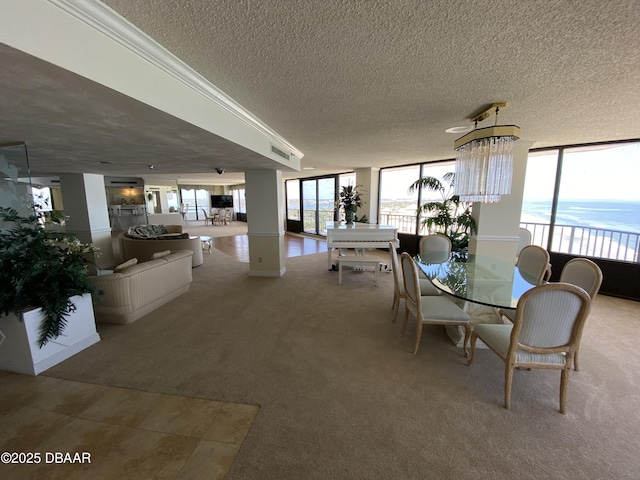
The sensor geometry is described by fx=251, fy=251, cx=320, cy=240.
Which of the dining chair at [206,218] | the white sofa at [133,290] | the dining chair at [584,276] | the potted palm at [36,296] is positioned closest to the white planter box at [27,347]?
the potted palm at [36,296]

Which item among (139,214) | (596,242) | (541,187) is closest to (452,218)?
(541,187)

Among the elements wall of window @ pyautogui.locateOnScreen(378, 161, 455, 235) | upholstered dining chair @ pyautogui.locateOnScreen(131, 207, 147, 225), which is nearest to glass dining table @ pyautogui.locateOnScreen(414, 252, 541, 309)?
wall of window @ pyautogui.locateOnScreen(378, 161, 455, 235)

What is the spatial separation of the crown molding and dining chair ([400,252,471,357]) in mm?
2307

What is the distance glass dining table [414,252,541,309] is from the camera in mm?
2236

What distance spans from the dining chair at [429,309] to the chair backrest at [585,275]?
3.41 feet

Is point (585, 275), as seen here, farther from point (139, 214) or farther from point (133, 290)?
point (139, 214)

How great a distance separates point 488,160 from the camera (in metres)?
2.30

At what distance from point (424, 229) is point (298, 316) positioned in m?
4.54

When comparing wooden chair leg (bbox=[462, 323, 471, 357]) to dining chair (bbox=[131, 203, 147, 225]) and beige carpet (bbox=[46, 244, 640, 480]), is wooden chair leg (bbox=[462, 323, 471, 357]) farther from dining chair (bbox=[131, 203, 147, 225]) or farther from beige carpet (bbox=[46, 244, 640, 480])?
dining chair (bbox=[131, 203, 147, 225])

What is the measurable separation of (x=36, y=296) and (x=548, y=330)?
4.19 meters

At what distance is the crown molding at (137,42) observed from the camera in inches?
41.4

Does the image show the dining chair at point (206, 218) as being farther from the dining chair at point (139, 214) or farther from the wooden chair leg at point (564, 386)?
the wooden chair leg at point (564, 386)

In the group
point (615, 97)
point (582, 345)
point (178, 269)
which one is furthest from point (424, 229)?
point (178, 269)

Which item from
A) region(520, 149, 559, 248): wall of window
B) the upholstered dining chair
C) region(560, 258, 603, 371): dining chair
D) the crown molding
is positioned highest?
the crown molding
